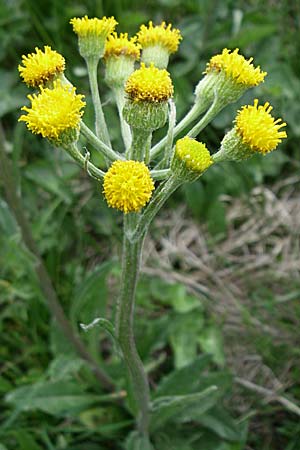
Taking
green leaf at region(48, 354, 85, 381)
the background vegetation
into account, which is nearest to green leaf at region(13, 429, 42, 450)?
the background vegetation

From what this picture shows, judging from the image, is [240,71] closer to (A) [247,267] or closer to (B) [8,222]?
(B) [8,222]

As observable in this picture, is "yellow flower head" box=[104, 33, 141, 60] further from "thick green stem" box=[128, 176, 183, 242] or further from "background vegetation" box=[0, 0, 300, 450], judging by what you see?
"background vegetation" box=[0, 0, 300, 450]

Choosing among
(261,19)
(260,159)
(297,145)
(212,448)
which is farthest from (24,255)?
(261,19)

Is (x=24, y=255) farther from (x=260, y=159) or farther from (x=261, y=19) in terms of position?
(x=261, y=19)

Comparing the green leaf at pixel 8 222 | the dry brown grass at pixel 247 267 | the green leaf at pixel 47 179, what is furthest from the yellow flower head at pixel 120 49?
the dry brown grass at pixel 247 267

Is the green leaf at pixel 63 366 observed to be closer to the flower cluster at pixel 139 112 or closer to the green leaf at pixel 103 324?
the green leaf at pixel 103 324

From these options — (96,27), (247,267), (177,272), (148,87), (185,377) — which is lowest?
(185,377)

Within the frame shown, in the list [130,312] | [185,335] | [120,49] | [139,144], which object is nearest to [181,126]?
[139,144]
